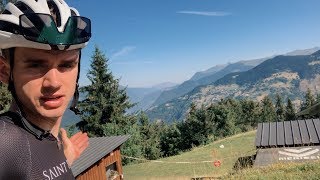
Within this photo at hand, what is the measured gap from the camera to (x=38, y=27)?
6.80 feet

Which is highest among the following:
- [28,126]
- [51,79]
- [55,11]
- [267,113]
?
[55,11]

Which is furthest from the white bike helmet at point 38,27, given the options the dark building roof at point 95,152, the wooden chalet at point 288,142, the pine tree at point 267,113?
the pine tree at point 267,113

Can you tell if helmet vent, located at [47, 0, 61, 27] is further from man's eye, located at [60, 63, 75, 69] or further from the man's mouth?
the man's mouth

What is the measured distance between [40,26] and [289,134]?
15.1 meters

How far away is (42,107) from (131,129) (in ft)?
167

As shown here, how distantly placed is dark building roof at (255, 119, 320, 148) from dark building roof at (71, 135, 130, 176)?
315 inches

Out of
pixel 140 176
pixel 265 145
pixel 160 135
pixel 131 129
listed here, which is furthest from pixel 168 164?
pixel 160 135

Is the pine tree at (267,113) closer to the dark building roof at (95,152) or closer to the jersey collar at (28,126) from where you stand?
the dark building roof at (95,152)

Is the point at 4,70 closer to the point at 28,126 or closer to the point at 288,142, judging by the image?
the point at 28,126

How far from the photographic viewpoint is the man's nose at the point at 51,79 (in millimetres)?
2061

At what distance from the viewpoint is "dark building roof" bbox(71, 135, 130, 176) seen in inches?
607

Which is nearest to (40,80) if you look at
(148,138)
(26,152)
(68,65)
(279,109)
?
(68,65)

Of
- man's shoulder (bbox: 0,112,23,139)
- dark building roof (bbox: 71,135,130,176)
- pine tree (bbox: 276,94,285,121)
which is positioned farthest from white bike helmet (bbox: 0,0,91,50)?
pine tree (bbox: 276,94,285,121)

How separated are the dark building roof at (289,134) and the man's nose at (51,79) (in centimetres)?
1412
